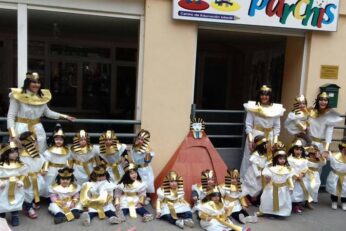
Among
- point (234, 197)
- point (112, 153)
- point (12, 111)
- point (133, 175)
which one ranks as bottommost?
point (234, 197)

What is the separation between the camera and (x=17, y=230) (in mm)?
4535

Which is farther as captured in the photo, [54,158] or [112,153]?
[112,153]

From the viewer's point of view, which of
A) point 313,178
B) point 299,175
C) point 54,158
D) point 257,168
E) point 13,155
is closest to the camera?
point 13,155

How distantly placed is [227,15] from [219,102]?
5801 mm

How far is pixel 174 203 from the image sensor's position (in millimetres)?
4992

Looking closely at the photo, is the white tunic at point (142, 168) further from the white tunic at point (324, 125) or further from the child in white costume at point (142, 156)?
the white tunic at point (324, 125)

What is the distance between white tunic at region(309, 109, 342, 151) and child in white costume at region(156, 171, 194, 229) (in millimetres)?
2329

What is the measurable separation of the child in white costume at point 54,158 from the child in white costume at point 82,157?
0.16m

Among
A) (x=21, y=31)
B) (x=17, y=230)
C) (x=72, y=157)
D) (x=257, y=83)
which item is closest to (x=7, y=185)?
(x=17, y=230)

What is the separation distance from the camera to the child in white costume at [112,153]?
529 cm

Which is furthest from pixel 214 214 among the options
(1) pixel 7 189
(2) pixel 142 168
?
(1) pixel 7 189

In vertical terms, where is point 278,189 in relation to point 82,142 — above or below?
below

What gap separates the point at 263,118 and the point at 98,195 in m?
2.62

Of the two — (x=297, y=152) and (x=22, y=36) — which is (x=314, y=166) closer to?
(x=297, y=152)
